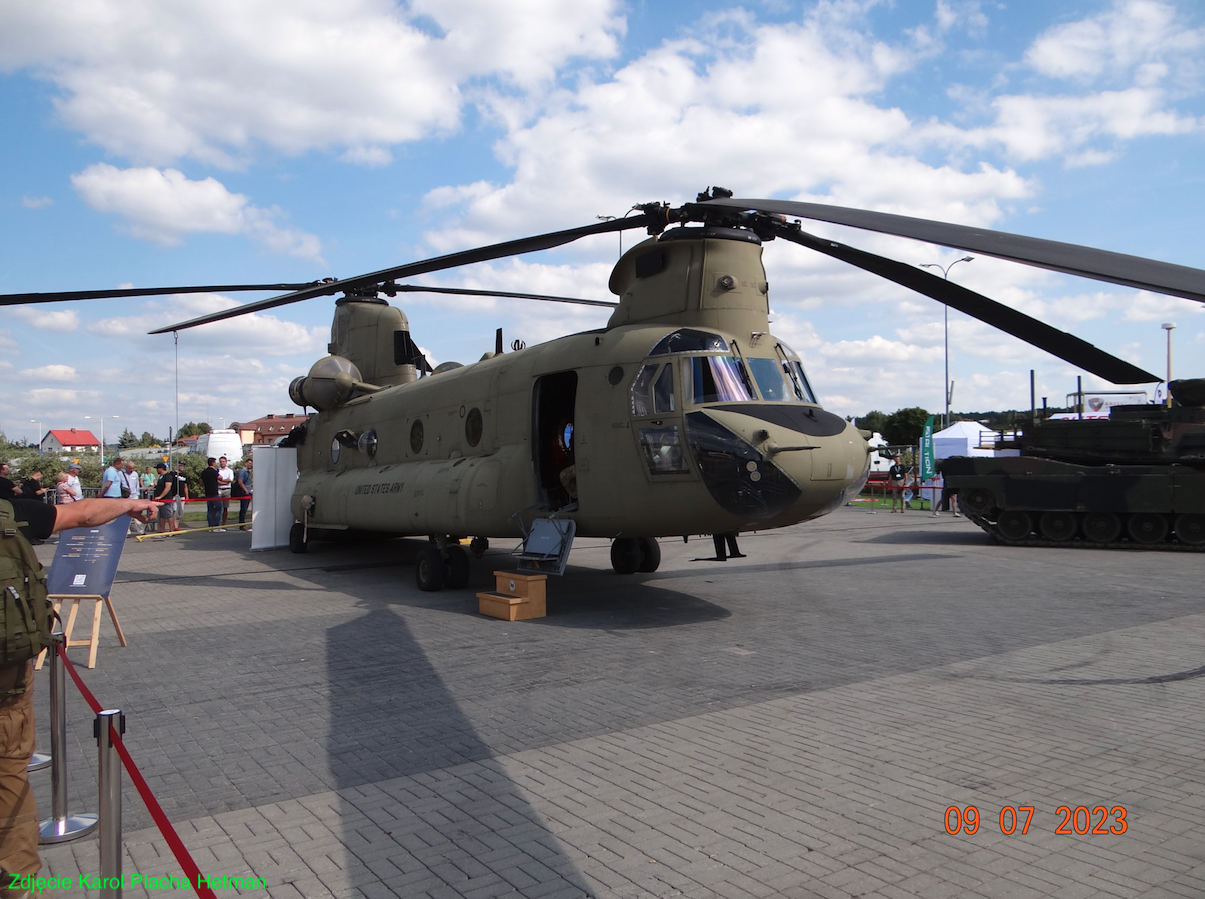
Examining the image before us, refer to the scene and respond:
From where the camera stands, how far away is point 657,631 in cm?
816

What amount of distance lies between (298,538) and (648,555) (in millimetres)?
7097

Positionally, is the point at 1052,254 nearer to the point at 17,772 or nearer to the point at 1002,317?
the point at 1002,317

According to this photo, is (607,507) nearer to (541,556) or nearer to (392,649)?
(541,556)

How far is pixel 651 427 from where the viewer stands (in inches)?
330

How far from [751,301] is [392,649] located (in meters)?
5.23

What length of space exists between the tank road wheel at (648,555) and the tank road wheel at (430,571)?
2854mm

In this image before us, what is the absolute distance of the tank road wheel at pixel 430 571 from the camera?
10.6 meters

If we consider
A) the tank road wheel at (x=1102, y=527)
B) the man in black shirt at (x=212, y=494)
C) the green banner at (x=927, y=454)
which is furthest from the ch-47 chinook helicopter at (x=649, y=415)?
the green banner at (x=927, y=454)

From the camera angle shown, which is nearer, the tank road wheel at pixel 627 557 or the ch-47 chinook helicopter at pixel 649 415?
the ch-47 chinook helicopter at pixel 649 415

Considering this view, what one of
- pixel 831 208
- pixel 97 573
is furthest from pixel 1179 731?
pixel 97 573

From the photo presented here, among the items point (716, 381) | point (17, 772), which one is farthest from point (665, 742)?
point (716, 381)

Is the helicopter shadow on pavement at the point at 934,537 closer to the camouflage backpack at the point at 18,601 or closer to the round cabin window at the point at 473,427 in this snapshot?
Result: the round cabin window at the point at 473,427

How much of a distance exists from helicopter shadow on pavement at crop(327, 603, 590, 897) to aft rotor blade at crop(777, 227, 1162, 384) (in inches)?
126
